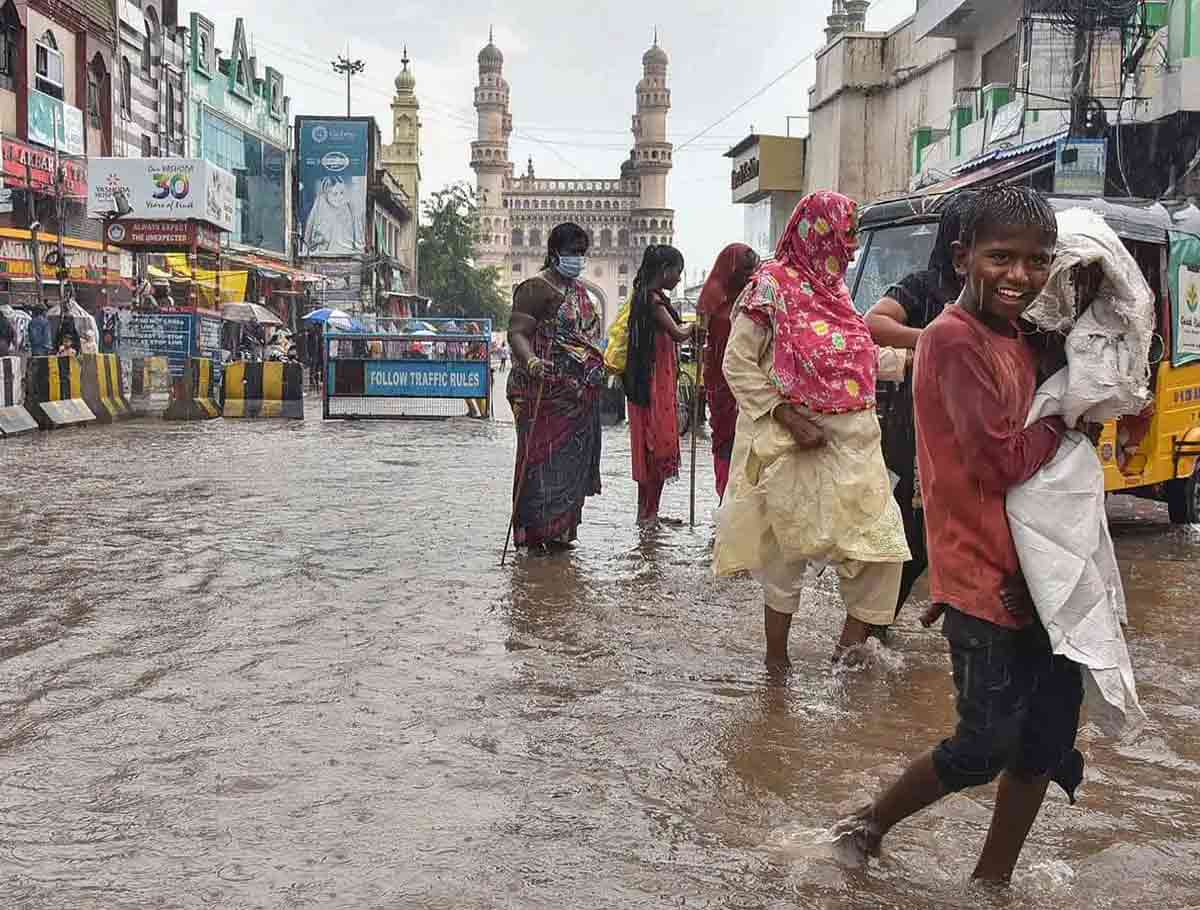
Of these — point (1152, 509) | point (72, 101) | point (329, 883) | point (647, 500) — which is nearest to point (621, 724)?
point (329, 883)

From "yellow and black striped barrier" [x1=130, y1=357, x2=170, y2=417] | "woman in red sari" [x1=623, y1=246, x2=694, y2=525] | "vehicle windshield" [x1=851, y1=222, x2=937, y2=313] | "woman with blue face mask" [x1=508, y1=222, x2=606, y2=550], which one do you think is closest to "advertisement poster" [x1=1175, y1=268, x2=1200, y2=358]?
"vehicle windshield" [x1=851, y1=222, x2=937, y2=313]

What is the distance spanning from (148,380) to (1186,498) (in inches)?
577

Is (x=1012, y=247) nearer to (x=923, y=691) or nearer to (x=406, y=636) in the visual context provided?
(x=923, y=691)

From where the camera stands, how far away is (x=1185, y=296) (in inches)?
314

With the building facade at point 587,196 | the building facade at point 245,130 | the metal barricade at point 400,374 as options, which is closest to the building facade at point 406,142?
the building facade at point 245,130

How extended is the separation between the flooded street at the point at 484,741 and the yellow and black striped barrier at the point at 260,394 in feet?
34.1

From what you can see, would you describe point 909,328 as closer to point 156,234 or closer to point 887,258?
point 887,258

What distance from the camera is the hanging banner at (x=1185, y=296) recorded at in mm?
7848

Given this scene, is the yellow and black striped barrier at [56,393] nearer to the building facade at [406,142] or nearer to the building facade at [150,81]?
the building facade at [150,81]

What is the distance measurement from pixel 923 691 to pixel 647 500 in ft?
12.4

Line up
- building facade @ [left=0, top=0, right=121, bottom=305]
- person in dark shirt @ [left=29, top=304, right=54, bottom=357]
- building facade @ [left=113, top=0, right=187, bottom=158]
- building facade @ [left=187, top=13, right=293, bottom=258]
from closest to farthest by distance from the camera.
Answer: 1. person in dark shirt @ [left=29, top=304, right=54, bottom=357]
2. building facade @ [left=0, top=0, right=121, bottom=305]
3. building facade @ [left=113, top=0, right=187, bottom=158]
4. building facade @ [left=187, top=13, right=293, bottom=258]

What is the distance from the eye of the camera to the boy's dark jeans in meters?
2.62

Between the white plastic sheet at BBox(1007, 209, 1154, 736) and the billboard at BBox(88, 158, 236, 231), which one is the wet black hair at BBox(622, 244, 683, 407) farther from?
the billboard at BBox(88, 158, 236, 231)

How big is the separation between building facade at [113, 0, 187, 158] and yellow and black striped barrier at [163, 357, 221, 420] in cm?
1597
